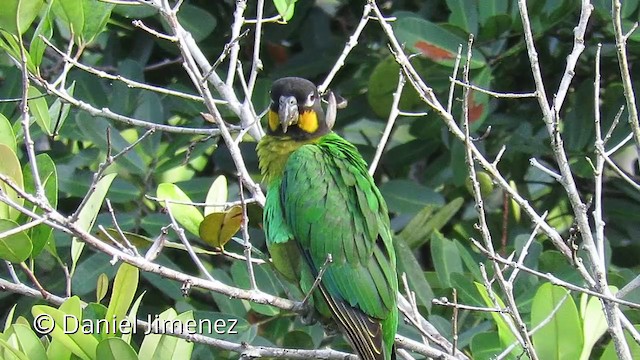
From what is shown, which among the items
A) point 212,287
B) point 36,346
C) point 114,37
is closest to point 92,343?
point 36,346

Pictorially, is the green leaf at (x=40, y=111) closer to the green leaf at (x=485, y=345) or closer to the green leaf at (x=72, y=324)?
the green leaf at (x=72, y=324)

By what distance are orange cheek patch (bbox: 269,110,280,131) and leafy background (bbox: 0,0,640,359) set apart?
0.27m

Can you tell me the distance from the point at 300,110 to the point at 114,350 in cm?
121

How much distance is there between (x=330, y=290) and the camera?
2.66m

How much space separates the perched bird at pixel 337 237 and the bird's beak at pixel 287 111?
100 millimetres

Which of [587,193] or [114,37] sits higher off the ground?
[114,37]

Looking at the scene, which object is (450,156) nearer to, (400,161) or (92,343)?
(400,161)

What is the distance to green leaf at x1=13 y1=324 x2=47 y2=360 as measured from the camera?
2150 millimetres

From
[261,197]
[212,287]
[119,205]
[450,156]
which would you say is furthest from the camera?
[450,156]

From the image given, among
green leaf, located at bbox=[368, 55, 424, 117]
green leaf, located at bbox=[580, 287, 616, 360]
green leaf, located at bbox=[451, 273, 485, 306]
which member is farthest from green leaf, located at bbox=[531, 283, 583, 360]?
green leaf, located at bbox=[368, 55, 424, 117]

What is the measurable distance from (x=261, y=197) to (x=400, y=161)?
3.27 ft

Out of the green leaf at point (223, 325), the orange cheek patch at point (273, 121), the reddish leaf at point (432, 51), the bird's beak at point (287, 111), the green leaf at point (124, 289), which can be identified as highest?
the reddish leaf at point (432, 51)

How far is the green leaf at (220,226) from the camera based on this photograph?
2.59 m

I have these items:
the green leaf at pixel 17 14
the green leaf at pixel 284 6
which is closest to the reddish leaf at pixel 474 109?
the green leaf at pixel 284 6
